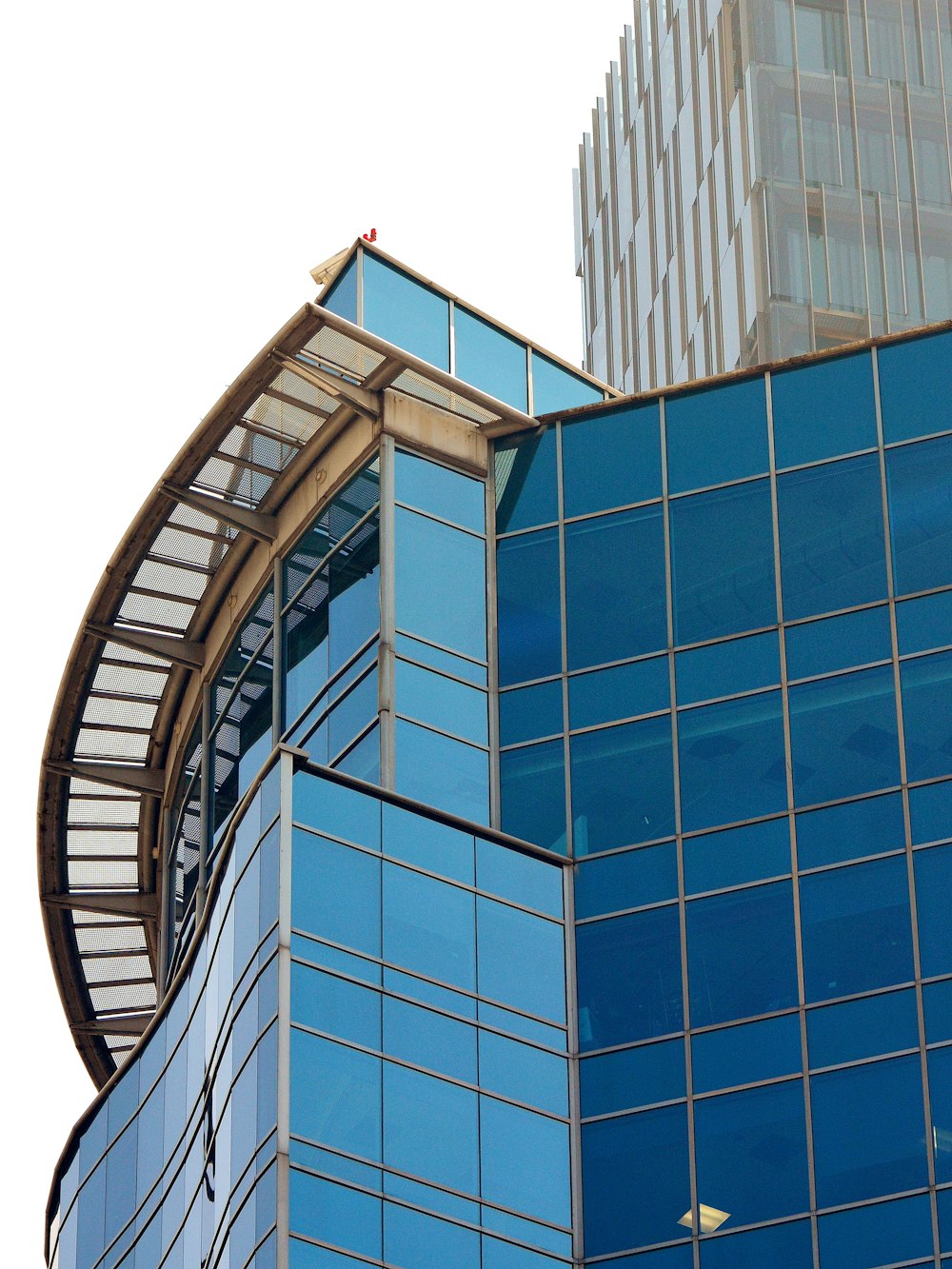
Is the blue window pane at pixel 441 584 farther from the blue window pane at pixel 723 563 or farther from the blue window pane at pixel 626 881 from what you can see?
the blue window pane at pixel 626 881

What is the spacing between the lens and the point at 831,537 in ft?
127

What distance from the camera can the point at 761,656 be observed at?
3838 cm

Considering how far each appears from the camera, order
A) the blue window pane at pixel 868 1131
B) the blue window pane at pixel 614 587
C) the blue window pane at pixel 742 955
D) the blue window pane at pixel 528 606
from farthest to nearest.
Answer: the blue window pane at pixel 528 606, the blue window pane at pixel 614 587, the blue window pane at pixel 742 955, the blue window pane at pixel 868 1131

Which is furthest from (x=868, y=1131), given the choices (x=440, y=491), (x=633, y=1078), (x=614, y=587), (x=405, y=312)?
(x=405, y=312)

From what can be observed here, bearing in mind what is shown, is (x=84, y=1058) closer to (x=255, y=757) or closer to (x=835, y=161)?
(x=255, y=757)

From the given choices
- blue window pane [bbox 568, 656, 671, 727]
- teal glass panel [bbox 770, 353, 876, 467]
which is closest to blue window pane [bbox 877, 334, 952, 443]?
teal glass panel [bbox 770, 353, 876, 467]

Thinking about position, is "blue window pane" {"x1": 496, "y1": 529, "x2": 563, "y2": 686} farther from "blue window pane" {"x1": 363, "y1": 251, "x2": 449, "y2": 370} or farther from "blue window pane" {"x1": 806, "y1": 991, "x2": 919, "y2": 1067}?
"blue window pane" {"x1": 806, "y1": 991, "x2": 919, "y2": 1067}

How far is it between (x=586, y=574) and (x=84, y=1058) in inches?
725

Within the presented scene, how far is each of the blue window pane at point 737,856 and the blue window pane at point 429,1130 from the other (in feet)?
16.9

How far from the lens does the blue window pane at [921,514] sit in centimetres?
3819

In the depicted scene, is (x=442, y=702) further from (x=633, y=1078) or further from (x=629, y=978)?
(x=633, y=1078)

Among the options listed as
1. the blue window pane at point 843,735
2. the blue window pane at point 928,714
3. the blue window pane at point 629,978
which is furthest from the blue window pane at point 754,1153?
the blue window pane at point 928,714

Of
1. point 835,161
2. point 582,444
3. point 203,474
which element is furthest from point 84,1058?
point 835,161

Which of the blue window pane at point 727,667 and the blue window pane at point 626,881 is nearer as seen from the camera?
the blue window pane at point 626,881
